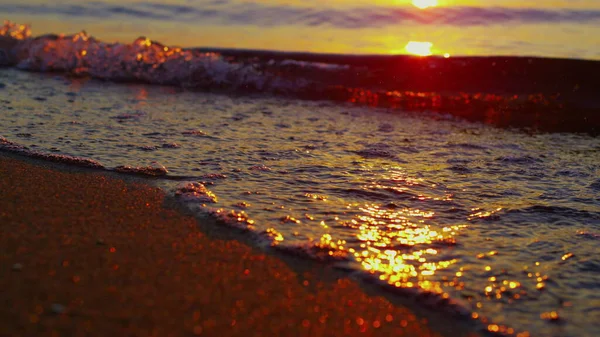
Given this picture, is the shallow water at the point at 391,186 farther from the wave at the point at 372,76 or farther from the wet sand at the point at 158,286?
the wave at the point at 372,76

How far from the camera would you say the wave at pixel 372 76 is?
7.44 m

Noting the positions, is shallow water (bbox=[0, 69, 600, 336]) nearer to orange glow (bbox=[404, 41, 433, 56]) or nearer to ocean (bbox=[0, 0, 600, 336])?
ocean (bbox=[0, 0, 600, 336])

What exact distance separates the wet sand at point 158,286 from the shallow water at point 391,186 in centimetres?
19

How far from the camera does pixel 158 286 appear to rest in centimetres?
233

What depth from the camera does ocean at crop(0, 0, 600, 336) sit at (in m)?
2.72

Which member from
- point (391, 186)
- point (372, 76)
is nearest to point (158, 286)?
point (391, 186)

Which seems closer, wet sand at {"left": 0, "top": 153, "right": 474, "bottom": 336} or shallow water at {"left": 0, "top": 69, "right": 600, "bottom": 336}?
wet sand at {"left": 0, "top": 153, "right": 474, "bottom": 336}

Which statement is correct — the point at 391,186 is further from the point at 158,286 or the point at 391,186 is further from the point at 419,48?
the point at 419,48

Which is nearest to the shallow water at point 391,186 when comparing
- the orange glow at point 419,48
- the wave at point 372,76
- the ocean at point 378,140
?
the ocean at point 378,140

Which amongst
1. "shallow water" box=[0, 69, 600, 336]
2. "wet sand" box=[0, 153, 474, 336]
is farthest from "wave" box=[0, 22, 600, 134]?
"wet sand" box=[0, 153, 474, 336]

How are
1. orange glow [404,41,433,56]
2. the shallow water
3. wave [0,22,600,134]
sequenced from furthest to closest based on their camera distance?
1. orange glow [404,41,433,56]
2. wave [0,22,600,134]
3. the shallow water

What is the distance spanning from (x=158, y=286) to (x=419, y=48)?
888 centimetres

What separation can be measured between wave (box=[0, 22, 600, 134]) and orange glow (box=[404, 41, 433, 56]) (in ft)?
1.47

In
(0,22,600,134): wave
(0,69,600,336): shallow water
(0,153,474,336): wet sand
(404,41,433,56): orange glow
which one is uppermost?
(404,41,433,56): orange glow
